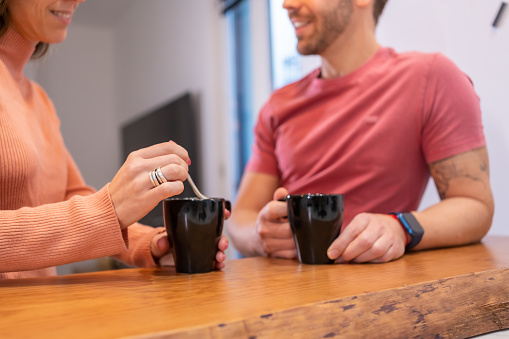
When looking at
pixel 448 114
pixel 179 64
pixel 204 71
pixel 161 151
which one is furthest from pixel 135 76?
pixel 161 151

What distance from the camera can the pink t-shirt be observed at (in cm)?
117

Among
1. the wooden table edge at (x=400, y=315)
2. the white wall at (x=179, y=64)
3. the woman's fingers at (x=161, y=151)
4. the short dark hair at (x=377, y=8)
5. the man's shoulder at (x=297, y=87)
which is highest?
the white wall at (x=179, y=64)

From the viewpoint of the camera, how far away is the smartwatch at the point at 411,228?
93 centimetres

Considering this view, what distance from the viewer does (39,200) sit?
104 cm

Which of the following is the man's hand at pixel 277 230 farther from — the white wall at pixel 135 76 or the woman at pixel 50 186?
the white wall at pixel 135 76

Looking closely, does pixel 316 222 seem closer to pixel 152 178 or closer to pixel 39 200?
pixel 152 178

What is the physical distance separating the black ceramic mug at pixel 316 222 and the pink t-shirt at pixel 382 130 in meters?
0.45

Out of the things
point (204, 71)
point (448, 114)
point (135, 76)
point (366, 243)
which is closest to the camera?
point (366, 243)

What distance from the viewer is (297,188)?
53.8 inches

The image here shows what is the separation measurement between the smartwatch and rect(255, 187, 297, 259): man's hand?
0.22m

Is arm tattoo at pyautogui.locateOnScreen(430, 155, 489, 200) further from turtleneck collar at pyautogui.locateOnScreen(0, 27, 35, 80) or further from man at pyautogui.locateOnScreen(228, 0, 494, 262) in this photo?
turtleneck collar at pyautogui.locateOnScreen(0, 27, 35, 80)

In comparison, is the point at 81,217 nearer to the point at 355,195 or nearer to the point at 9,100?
the point at 9,100

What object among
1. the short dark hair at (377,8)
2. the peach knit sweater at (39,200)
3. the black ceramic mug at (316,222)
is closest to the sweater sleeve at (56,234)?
the peach knit sweater at (39,200)

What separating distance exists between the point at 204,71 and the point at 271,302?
3.64 m
